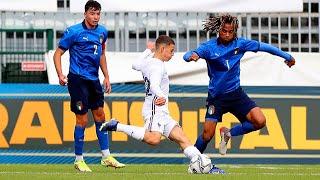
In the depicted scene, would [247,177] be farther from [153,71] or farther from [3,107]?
[3,107]

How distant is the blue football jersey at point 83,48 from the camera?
50.5 ft

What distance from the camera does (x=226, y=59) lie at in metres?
14.8

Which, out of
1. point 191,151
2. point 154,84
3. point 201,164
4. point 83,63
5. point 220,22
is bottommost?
point 201,164

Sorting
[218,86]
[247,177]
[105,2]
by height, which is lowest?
[247,177]

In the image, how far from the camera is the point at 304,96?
59.9ft

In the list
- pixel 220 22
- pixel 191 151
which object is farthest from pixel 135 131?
pixel 220 22

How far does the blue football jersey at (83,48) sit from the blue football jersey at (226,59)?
1.56 m

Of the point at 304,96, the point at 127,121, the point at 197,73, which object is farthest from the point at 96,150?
the point at 304,96

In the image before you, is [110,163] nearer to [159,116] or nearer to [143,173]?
[143,173]

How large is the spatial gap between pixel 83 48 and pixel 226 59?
197 cm

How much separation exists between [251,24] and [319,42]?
1.20 m

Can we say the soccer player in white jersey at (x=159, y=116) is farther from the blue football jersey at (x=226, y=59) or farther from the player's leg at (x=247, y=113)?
the player's leg at (x=247, y=113)

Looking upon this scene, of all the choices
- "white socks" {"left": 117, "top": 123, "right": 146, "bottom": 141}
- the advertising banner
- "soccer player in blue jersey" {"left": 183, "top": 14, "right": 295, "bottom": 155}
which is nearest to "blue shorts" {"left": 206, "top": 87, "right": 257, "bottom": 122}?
"soccer player in blue jersey" {"left": 183, "top": 14, "right": 295, "bottom": 155}

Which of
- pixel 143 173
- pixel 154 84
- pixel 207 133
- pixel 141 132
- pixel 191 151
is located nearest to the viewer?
pixel 154 84
